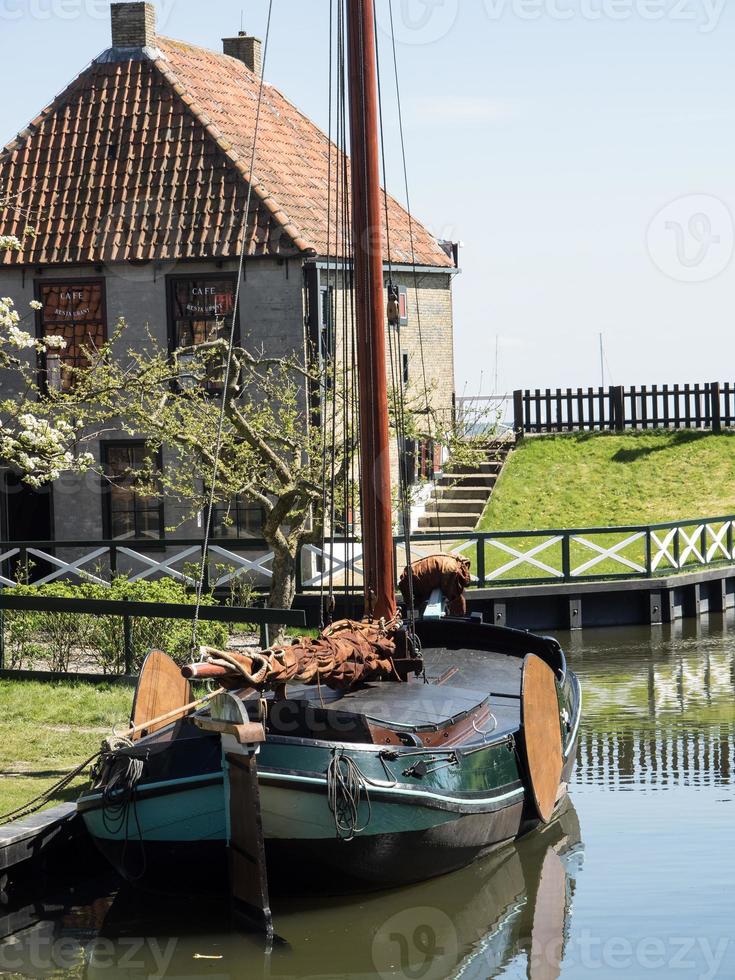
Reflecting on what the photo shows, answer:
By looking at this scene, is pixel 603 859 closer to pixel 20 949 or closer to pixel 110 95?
pixel 20 949

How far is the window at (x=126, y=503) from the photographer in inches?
1057

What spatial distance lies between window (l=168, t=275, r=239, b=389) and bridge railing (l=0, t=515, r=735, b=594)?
11.9 feet

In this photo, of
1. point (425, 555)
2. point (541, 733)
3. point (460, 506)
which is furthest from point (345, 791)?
point (460, 506)

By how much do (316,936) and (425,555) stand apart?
51.1 ft

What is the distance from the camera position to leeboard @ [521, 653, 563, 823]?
12047mm

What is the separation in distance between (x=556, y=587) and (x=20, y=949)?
16.2 m

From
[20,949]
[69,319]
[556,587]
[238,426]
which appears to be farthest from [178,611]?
[69,319]

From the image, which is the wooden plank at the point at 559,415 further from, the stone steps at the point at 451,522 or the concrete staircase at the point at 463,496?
the stone steps at the point at 451,522

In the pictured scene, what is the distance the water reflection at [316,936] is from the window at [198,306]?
16.2 m

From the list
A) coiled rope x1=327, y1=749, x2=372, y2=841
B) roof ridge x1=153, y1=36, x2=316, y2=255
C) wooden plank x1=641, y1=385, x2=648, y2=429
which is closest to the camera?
coiled rope x1=327, y1=749, x2=372, y2=841

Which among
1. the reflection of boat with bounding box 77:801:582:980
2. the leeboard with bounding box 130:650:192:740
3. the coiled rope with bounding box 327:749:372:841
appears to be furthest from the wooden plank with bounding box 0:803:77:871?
the coiled rope with bounding box 327:749:372:841

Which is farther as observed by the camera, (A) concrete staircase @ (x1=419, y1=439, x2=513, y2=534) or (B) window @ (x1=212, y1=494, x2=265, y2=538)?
(A) concrete staircase @ (x1=419, y1=439, x2=513, y2=534)

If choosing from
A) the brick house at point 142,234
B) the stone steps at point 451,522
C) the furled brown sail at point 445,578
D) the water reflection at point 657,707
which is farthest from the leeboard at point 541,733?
the stone steps at point 451,522

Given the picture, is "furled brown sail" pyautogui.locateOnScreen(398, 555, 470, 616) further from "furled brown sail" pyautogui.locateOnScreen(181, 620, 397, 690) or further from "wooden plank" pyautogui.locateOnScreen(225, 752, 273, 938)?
"wooden plank" pyautogui.locateOnScreen(225, 752, 273, 938)
